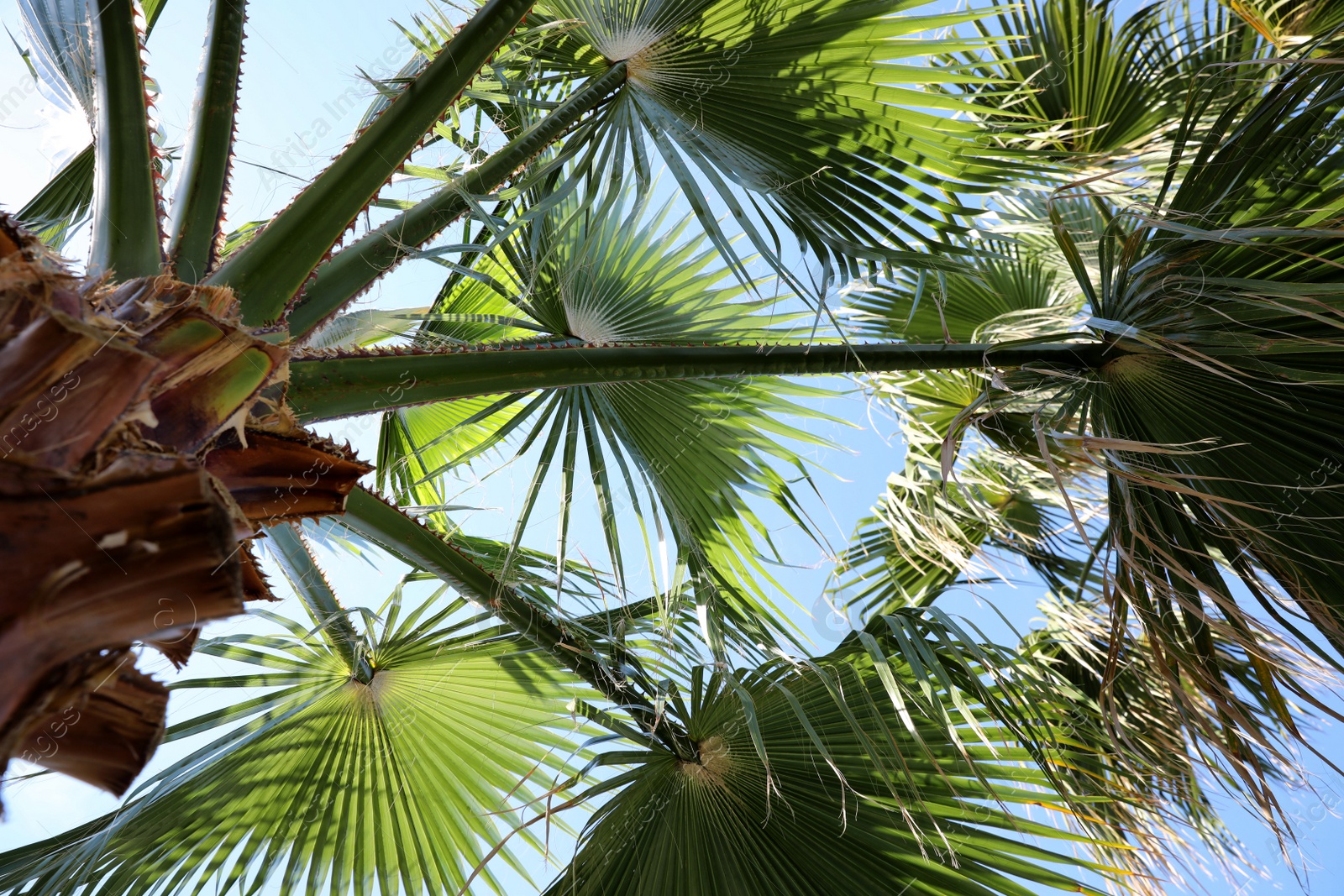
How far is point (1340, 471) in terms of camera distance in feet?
3.69

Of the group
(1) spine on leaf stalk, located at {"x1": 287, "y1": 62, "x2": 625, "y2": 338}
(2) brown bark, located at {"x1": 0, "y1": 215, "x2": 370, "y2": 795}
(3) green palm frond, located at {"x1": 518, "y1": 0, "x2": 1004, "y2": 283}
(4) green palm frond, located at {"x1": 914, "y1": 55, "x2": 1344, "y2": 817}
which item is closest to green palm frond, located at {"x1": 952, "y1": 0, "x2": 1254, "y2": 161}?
(3) green palm frond, located at {"x1": 518, "y1": 0, "x2": 1004, "y2": 283}

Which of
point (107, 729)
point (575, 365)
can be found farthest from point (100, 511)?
point (575, 365)

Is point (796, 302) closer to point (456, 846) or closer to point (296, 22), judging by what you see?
point (296, 22)

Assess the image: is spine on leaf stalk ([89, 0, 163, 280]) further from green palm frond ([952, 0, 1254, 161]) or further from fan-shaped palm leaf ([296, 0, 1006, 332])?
green palm frond ([952, 0, 1254, 161])

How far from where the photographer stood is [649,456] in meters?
1.74

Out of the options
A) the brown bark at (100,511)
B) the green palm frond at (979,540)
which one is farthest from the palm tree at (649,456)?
the green palm frond at (979,540)

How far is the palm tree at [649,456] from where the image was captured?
0.68 meters

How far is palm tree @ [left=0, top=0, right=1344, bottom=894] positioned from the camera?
68 centimetres

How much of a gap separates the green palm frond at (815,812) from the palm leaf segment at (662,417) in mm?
224

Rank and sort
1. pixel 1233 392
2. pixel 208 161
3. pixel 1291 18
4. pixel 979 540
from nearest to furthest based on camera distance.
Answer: pixel 208 161
pixel 1233 392
pixel 1291 18
pixel 979 540

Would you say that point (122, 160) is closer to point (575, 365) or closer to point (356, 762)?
point (575, 365)

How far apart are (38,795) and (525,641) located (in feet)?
2.49

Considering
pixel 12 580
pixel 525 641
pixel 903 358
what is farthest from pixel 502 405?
pixel 12 580

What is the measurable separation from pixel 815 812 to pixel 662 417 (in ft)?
2.68
